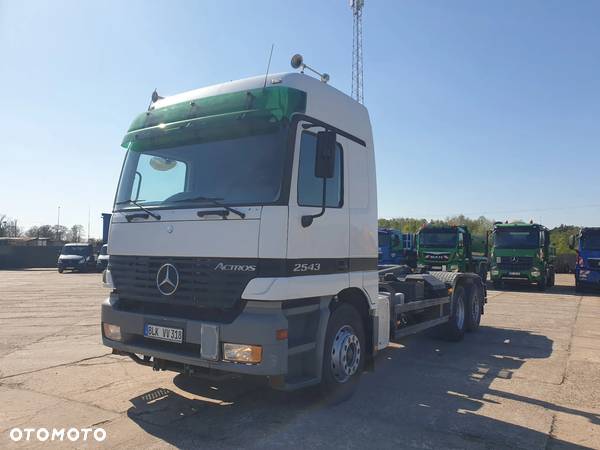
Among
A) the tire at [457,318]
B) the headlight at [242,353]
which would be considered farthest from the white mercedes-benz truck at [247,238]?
the tire at [457,318]

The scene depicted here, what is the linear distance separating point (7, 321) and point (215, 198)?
8.29m

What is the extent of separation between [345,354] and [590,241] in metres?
18.0

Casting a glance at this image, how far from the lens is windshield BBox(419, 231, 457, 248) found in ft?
63.0

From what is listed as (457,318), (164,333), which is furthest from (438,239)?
(164,333)

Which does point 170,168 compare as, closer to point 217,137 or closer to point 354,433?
point 217,137

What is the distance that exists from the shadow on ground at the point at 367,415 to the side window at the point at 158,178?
204cm

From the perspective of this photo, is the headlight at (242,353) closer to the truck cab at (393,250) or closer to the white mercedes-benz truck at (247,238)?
the white mercedes-benz truck at (247,238)

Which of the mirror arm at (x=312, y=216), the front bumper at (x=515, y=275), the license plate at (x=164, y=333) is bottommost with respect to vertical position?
the front bumper at (x=515, y=275)

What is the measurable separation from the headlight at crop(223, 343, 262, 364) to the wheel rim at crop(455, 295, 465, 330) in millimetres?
5825

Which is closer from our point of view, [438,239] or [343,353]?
[343,353]

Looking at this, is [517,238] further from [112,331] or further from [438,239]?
[112,331]

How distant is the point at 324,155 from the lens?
414 centimetres

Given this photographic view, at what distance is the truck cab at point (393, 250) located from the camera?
73.6 feet

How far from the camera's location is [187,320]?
13.5ft
